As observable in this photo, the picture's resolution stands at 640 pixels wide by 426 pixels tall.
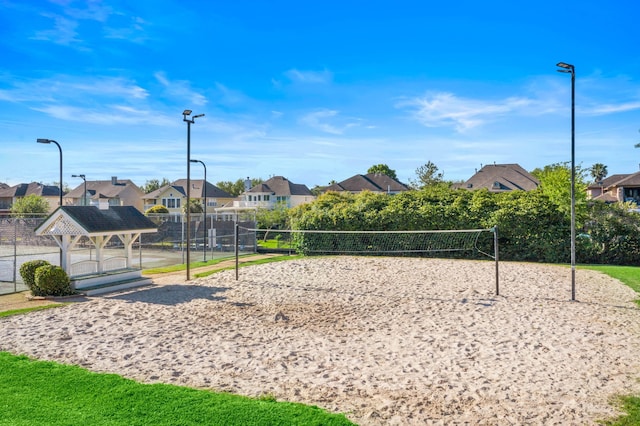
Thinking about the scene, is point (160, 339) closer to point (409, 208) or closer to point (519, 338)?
point (519, 338)

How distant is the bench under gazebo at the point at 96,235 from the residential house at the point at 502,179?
40704 millimetres

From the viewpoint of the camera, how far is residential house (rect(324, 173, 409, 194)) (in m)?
61.2

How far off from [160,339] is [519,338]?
309 inches

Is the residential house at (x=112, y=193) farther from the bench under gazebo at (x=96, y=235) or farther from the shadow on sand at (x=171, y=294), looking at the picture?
the shadow on sand at (x=171, y=294)

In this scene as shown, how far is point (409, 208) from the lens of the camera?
27.4 m

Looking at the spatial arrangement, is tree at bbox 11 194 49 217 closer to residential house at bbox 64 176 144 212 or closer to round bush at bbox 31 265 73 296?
residential house at bbox 64 176 144 212

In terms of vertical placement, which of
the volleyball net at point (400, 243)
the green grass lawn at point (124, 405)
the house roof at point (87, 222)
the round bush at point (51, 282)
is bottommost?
the green grass lawn at point (124, 405)

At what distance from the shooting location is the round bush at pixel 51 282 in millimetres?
14945

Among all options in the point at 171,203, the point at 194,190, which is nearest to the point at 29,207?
the point at 171,203

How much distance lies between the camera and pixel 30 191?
7056 cm

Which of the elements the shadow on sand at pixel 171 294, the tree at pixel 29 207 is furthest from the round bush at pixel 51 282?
the tree at pixel 29 207

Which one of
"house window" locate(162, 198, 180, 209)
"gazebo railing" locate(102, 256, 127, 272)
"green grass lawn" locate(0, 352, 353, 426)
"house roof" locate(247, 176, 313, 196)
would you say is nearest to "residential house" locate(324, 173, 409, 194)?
"house roof" locate(247, 176, 313, 196)

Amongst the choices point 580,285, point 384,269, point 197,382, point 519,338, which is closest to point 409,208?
point 384,269

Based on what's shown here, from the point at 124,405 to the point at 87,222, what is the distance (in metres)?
11.2
